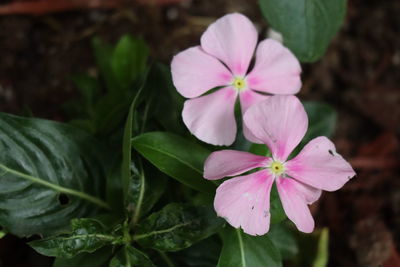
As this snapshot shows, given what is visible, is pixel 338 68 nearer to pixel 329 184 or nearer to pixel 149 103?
pixel 149 103

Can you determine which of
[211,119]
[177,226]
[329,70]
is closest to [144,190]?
[177,226]

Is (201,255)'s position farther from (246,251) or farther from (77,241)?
(77,241)

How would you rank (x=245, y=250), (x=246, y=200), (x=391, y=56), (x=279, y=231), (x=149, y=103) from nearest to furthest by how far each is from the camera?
(x=246, y=200) → (x=245, y=250) → (x=149, y=103) → (x=279, y=231) → (x=391, y=56)

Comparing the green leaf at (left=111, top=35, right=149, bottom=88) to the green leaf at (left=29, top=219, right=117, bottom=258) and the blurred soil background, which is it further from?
the green leaf at (left=29, top=219, right=117, bottom=258)

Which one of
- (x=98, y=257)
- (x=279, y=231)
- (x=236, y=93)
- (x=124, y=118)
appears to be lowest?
(x=279, y=231)

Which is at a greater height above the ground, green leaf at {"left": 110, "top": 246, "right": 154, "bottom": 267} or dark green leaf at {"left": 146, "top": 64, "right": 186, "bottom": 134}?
dark green leaf at {"left": 146, "top": 64, "right": 186, "bottom": 134}

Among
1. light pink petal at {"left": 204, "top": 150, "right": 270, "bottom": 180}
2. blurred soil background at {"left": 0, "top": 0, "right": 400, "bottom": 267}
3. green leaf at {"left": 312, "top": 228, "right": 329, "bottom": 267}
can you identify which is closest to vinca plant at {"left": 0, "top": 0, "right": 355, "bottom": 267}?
light pink petal at {"left": 204, "top": 150, "right": 270, "bottom": 180}

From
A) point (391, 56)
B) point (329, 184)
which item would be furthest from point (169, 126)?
point (391, 56)
